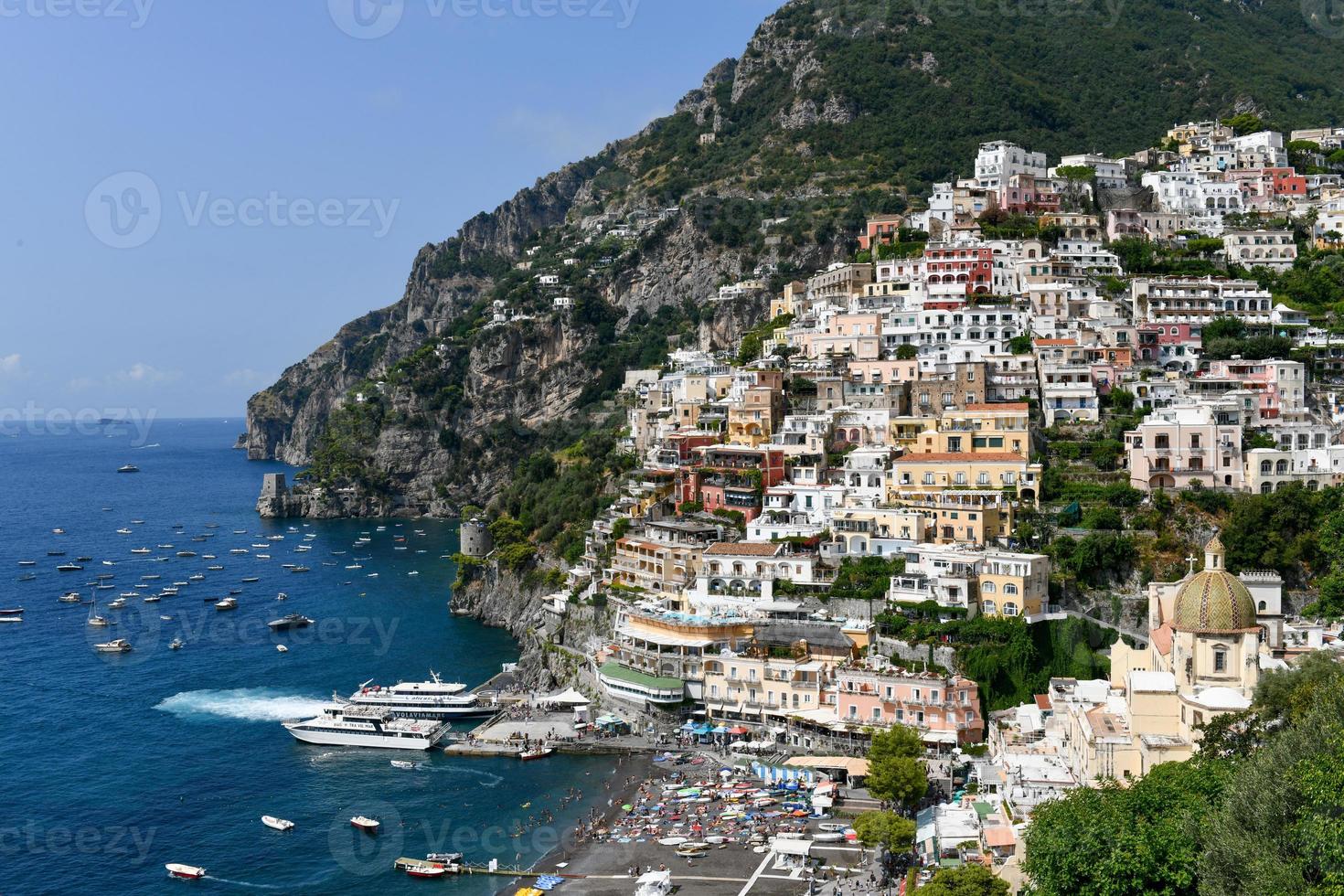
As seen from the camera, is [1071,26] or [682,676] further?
[1071,26]

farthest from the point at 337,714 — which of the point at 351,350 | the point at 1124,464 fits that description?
the point at 351,350

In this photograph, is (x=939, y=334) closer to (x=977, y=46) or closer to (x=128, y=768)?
(x=128, y=768)

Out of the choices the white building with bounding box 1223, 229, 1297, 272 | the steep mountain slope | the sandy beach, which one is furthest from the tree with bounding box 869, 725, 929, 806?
the steep mountain slope

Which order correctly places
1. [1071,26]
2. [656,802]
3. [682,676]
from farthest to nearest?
[1071,26] → [682,676] → [656,802]

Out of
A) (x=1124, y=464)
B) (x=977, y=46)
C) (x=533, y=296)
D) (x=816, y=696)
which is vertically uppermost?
(x=977, y=46)

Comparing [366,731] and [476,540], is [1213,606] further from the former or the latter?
[476,540]

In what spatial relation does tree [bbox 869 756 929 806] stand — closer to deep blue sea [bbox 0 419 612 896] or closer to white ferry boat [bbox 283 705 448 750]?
deep blue sea [bbox 0 419 612 896]

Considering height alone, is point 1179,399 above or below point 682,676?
above

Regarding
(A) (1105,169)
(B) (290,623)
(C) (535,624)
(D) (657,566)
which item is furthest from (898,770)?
(A) (1105,169)
